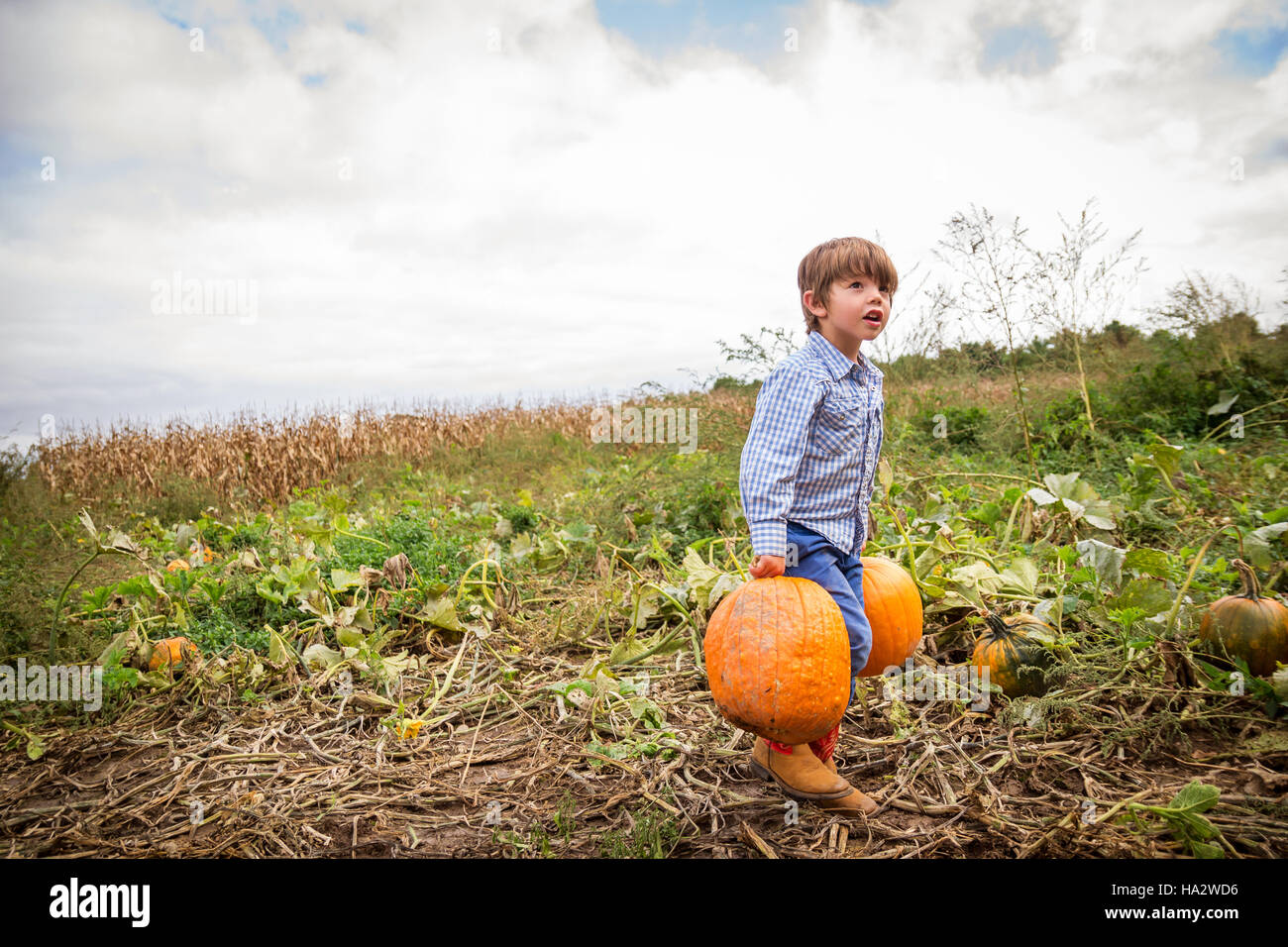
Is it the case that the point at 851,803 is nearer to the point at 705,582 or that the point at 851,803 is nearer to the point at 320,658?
the point at 705,582

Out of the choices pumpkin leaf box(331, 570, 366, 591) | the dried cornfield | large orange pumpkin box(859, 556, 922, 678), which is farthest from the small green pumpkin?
the dried cornfield

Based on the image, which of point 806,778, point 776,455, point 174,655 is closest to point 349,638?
point 174,655

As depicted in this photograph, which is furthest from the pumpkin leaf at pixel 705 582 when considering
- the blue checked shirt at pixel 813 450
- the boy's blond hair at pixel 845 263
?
the boy's blond hair at pixel 845 263

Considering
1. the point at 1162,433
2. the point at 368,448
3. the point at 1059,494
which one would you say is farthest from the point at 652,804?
the point at 368,448

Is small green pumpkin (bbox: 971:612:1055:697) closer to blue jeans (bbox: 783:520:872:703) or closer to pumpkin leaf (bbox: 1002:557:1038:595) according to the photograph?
pumpkin leaf (bbox: 1002:557:1038:595)

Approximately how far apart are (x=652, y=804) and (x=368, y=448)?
1215cm

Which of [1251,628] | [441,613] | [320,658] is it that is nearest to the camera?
[1251,628]

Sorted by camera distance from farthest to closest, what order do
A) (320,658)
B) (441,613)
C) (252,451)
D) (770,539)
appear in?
(252,451)
(441,613)
(320,658)
(770,539)

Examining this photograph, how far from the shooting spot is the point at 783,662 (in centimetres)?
192

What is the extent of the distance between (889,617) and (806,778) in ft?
1.94

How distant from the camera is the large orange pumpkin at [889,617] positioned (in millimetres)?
2408
